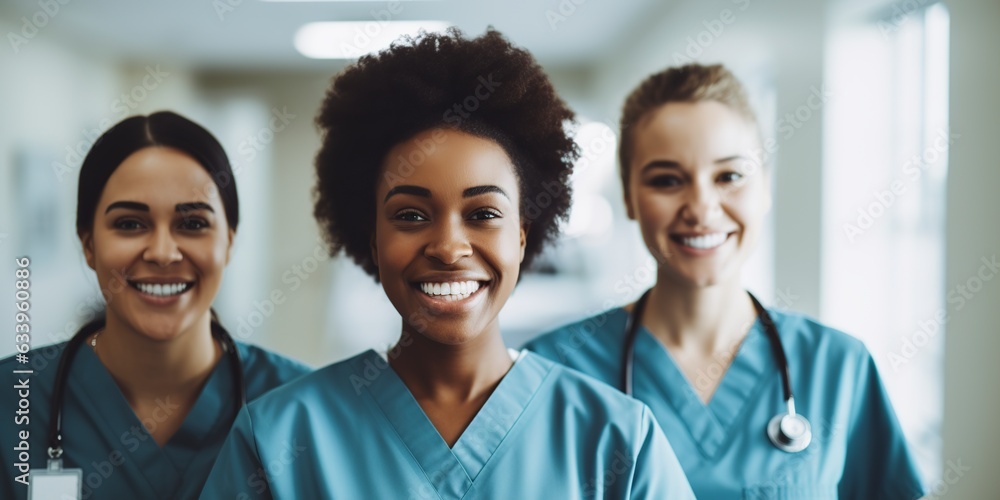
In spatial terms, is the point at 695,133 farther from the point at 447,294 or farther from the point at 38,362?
the point at 38,362

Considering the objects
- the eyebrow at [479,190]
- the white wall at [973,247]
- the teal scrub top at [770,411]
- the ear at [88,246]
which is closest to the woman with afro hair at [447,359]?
the eyebrow at [479,190]

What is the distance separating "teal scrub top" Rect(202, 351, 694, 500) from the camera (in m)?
0.93

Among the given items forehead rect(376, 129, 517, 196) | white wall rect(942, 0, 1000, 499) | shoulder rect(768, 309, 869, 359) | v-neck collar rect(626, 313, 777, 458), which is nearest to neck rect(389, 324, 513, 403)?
forehead rect(376, 129, 517, 196)

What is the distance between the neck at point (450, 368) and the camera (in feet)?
3.33

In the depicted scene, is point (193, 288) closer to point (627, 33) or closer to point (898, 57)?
point (627, 33)

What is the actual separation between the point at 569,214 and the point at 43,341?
96cm

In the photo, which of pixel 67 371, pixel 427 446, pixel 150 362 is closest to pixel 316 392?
pixel 427 446

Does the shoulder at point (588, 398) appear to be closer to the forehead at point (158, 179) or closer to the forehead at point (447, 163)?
the forehead at point (447, 163)

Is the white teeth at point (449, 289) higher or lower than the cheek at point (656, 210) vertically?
lower

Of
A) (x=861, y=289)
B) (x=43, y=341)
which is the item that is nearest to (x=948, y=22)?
(x=861, y=289)

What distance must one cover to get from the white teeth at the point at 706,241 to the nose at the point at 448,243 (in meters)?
0.46

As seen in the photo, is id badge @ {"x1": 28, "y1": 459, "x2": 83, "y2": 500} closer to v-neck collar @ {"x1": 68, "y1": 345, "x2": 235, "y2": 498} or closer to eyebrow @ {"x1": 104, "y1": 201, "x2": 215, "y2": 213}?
v-neck collar @ {"x1": 68, "y1": 345, "x2": 235, "y2": 498}

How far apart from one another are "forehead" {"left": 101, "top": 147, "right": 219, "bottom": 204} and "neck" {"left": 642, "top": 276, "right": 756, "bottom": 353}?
2.62 feet

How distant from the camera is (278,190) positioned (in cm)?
138
